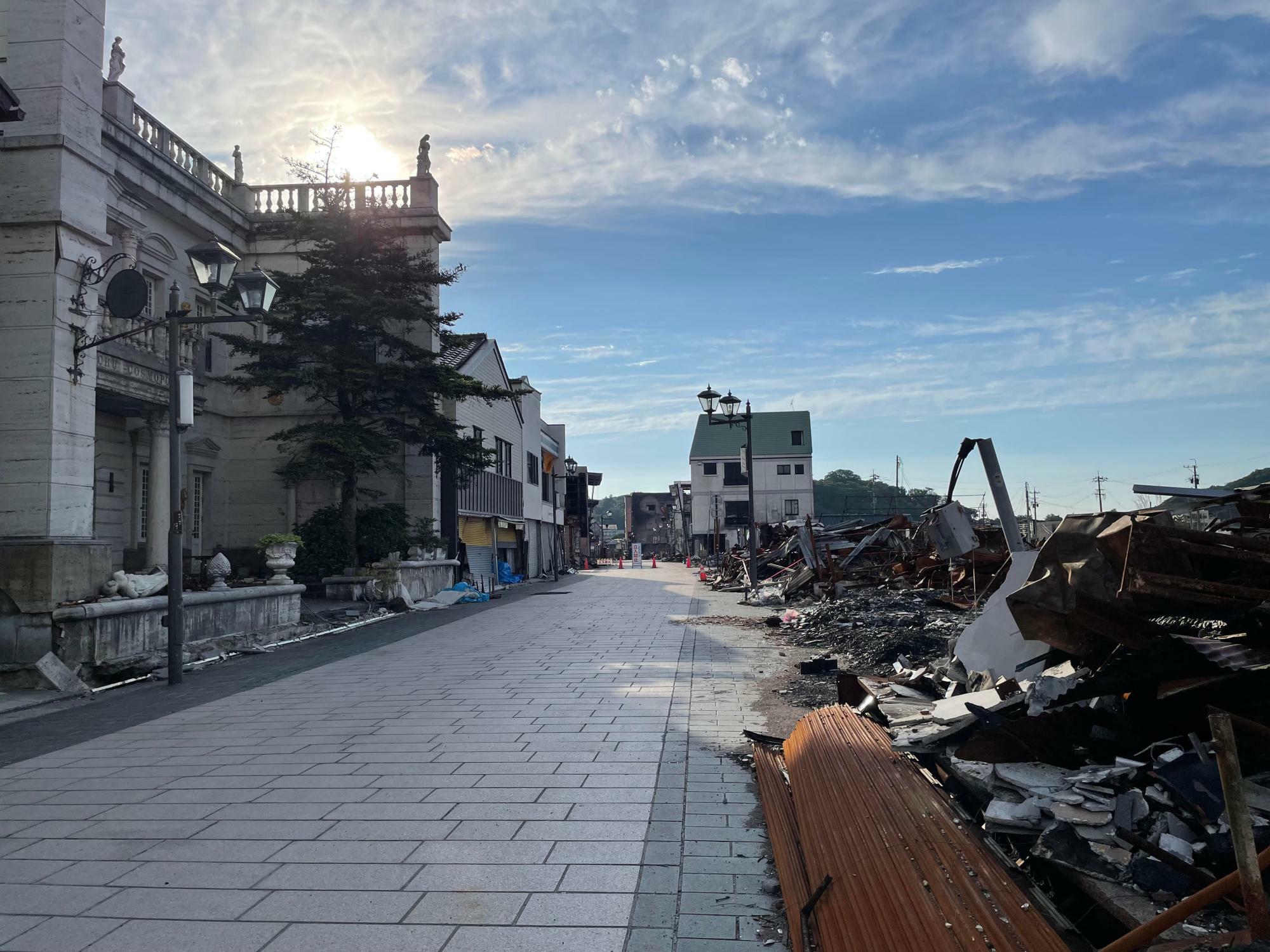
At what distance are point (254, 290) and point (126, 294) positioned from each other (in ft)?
7.12

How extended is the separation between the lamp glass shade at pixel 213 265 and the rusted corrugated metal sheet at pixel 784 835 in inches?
326

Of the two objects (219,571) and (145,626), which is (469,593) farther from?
(145,626)

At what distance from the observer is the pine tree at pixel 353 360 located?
1989 cm

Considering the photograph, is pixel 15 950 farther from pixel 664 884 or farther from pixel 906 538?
pixel 906 538

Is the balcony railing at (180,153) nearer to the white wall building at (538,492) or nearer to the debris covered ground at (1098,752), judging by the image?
the white wall building at (538,492)

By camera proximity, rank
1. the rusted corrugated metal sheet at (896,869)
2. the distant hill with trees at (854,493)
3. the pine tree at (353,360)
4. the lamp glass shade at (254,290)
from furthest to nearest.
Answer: the distant hill with trees at (854,493) < the pine tree at (353,360) < the lamp glass shade at (254,290) < the rusted corrugated metal sheet at (896,869)

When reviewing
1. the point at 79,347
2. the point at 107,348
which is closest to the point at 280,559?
the point at 107,348

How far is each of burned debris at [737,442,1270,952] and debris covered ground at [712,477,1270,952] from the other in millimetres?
10

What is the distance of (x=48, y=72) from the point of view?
1123 centimetres

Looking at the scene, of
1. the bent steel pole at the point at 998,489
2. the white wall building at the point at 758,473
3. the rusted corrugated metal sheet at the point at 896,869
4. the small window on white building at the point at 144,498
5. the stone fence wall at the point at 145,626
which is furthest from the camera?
the white wall building at the point at 758,473

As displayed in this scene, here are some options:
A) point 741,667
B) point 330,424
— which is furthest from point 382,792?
point 330,424

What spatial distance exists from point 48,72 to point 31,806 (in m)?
9.78

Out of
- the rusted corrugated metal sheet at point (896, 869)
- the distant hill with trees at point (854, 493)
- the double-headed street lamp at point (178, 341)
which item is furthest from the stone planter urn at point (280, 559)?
the distant hill with trees at point (854, 493)

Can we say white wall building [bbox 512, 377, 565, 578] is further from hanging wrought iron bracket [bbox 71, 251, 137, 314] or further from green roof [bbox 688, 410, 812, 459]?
green roof [bbox 688, 410, 812, 459]
